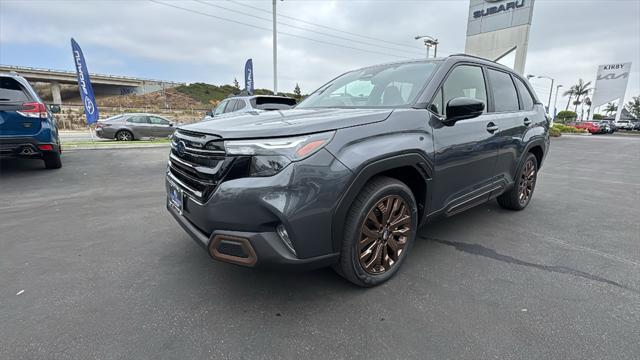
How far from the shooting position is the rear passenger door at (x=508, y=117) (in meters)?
3.45

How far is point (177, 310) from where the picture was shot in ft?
7.02

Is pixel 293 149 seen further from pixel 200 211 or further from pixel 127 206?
pixel 127 206

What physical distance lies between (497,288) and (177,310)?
2302mm

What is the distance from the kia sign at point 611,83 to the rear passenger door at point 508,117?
2310 inches

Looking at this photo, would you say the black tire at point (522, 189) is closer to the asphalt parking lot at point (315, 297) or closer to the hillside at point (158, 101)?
the asphalt parking lot at point (315, 297)

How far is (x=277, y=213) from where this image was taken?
1.81 m

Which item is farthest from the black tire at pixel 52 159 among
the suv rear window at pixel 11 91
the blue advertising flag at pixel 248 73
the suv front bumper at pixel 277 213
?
the blue advertising flag at pixel 248 73

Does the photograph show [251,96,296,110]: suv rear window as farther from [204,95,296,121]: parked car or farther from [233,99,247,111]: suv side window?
[233,99,247,111]: suv side window

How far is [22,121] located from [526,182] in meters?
7.73

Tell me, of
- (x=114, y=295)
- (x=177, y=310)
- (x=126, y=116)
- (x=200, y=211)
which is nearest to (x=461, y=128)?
(x=200, y=211)

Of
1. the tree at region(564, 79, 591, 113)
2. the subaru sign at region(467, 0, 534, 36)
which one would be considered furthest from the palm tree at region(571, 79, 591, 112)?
the subaru sign at region(467, 0, 534, 36)

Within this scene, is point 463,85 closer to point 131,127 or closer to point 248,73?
point 131,127

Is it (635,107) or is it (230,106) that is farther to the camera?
(635,107)

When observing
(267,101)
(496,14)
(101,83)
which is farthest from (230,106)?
(101,83)
